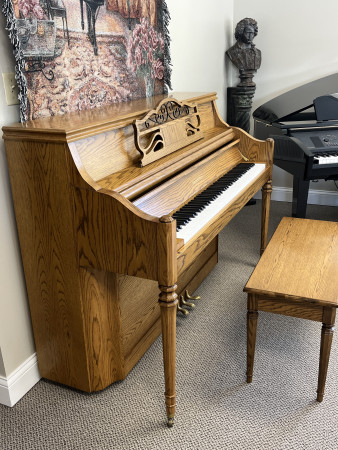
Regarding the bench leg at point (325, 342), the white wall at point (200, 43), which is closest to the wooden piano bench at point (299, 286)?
the bench leg at point (325, 342)

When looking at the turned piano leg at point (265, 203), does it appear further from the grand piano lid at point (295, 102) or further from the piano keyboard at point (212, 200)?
the grand piano lid at point (295, 102)

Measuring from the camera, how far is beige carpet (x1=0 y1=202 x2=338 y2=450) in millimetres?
1674

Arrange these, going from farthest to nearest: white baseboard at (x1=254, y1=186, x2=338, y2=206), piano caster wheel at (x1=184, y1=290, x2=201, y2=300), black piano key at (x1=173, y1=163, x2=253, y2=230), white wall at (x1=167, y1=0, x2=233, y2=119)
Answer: white baseboard at (x1=254, y1=186, x2=338, y2=206), white wall at (x1=167, y1=0, x2=233, y2=119), piano caster wheel at (x1=184, y1=290, x2=201, y2=300), black piano key at (x1=173, y1=163, x2=253, y2=230)

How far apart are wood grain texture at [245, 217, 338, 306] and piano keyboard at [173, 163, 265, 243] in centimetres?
30

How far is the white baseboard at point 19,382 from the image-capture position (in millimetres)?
1840

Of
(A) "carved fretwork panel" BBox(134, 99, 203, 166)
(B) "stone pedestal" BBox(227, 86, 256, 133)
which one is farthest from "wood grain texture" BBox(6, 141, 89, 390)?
(B) "stone pedestal" BBox(227, 86, 256, 133)

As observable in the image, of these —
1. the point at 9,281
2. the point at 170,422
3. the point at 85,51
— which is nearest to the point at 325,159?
the point at 85,51

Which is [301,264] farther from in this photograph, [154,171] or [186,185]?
[154,171]

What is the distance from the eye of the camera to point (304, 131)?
3.15 metres

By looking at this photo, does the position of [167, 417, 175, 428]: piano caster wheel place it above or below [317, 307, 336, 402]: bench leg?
below

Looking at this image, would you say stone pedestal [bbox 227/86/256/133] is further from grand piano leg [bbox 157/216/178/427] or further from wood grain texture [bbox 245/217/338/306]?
grand piano leg [bbox 157/216/178/427]

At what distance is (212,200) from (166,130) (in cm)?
39

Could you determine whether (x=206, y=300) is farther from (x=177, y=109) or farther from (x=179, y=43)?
(x=179, y=43)

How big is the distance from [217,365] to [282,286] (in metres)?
0.57
